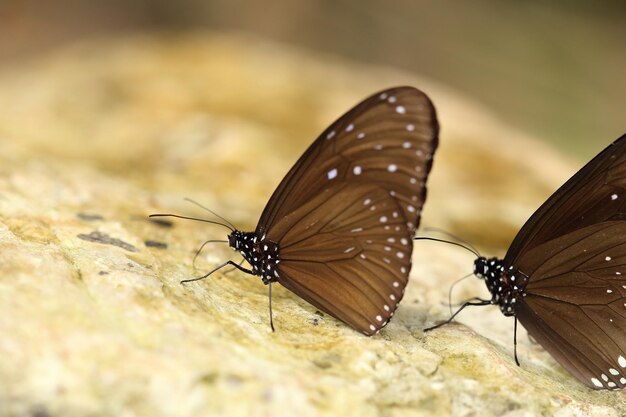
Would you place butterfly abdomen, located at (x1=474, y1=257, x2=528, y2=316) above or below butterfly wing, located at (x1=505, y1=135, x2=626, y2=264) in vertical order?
below

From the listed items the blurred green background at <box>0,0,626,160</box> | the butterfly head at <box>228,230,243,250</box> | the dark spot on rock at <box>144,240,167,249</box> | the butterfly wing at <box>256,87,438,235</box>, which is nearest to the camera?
the butterfly wing at <box>256,87,438,235</box>

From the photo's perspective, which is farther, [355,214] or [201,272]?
[201,272]

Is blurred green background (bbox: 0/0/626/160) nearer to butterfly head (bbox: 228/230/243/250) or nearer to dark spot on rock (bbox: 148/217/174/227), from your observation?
dark spot on rock (bbox: 148/217/174/227)

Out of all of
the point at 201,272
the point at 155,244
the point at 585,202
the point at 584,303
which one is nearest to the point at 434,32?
the point at 585,202

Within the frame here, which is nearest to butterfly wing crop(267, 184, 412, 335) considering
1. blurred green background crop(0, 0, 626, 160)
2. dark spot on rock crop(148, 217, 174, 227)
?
dark spot on rock crop(148, 217, 174, 227)

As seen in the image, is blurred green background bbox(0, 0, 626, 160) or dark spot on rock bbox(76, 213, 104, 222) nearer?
dark spot on rock bbox(76, 213, 104, 222)

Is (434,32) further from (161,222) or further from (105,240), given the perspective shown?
(105,240)

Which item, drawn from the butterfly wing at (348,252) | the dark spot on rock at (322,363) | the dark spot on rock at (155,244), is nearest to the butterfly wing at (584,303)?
the butterfly wing at (348,252)
